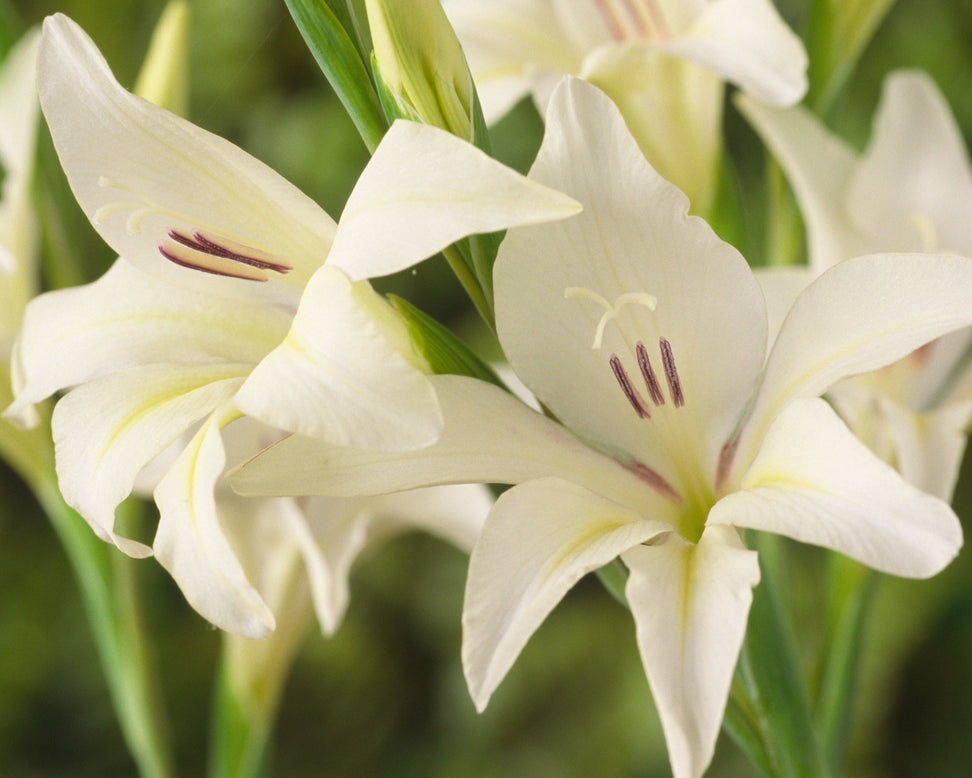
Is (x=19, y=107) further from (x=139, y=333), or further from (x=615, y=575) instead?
(x=615, y=575)

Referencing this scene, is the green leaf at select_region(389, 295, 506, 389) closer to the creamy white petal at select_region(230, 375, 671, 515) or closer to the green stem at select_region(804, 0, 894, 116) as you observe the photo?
the creamy white petal at select_region(230, 375, 671, 515)

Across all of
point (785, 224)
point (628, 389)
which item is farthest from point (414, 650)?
point (628, 389)

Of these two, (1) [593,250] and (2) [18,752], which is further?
(2) [18,752]

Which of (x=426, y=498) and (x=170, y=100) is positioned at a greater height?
(x=170, y=100)

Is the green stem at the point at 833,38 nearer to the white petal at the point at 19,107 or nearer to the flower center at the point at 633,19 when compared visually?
the flower center at the point at 633,19

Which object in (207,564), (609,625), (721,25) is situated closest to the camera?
(207,564)

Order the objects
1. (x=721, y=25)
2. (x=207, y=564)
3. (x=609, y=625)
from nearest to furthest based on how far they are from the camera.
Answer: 1. (x=207, y=564)
2. (x=721, y=25)
3. (x=609, y=625)

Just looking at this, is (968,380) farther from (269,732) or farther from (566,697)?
(566,697)

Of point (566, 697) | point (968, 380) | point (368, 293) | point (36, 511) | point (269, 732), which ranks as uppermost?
point (368, 293)

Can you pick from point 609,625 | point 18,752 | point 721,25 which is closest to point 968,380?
point 721,25
